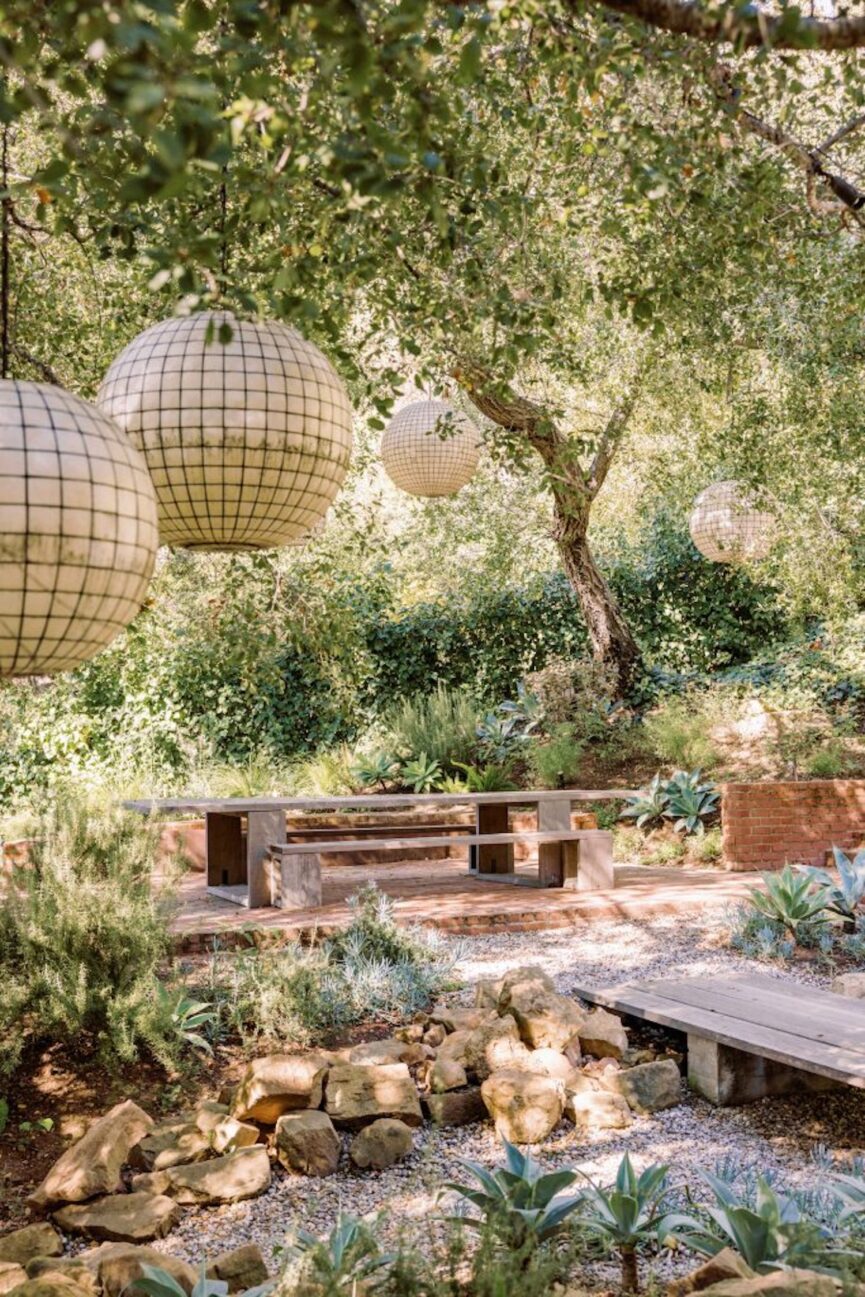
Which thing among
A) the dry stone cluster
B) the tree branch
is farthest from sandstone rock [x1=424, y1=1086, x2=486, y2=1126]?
the tree branch

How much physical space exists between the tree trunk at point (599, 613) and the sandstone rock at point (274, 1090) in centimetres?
774

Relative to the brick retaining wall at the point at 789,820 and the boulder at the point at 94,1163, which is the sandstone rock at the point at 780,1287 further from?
the brick retaining wall at the point at 789,820

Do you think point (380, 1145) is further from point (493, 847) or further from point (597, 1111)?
point (493, 847)

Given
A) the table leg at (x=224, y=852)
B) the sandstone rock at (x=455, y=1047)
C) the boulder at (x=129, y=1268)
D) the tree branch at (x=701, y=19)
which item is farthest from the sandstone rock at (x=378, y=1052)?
the table leg at (x=224, y=852)

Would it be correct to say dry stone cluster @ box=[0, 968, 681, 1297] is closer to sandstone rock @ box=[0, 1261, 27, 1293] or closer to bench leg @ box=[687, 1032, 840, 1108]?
sandstone rock @ box=[0, 1261, 27, 1293]

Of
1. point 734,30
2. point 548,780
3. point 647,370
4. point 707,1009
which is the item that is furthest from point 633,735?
point 734,30

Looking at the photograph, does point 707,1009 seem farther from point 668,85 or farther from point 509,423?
point 509,423

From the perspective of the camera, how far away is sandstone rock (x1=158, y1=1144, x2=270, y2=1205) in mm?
3461

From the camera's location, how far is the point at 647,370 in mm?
8102

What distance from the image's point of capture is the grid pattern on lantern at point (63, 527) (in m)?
1.67

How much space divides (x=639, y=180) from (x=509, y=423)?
6.83 m

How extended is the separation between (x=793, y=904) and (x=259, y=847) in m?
3.14

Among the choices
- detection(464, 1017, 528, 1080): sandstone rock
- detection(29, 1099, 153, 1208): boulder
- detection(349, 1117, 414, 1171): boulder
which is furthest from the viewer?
detection(464, 1017, 528, 1080): sandstone rock

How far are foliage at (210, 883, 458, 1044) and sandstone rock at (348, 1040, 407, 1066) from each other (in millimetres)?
292
